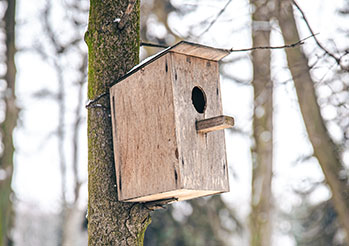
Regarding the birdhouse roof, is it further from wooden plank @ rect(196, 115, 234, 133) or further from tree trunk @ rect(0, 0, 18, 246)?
tree trunk @ rect(0, 0, 18, 246)

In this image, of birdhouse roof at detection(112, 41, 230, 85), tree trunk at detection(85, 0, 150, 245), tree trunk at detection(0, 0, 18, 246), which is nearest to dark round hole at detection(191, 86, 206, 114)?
birdhouse roof at detection(112, 41, 230, 85)

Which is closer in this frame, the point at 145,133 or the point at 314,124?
the point at 145,133

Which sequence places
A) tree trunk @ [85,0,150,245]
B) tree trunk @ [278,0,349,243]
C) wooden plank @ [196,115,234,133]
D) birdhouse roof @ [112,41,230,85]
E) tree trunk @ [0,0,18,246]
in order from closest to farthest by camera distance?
wooden plank @ [196,115,234,133] < birdhouse roof @ [112,41,230,85] < tree trunk @ [85,0,150,245] < tree trunk @ [278,0,349,243] < tree trunk @ [0,0,18,246]

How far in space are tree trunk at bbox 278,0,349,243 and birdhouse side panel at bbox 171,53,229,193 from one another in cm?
279

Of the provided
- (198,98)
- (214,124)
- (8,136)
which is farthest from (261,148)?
(214,124)

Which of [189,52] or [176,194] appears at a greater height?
[189,52]

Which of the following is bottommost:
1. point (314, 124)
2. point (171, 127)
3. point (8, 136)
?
point (171, 127)

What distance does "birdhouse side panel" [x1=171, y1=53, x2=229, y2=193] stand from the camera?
2.21 m

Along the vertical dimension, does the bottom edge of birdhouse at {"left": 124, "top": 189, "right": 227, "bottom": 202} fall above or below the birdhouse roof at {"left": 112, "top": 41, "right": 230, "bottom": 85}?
below

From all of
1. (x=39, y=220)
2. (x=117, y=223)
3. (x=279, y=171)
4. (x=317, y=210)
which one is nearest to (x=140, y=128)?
(x=117, y=223)

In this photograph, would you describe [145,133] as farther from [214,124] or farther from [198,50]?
[198,50]

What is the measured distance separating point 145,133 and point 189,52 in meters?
0.42

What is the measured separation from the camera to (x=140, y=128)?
237cm

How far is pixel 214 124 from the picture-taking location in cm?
222
